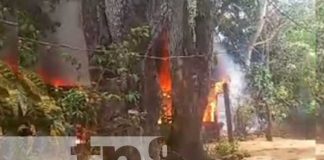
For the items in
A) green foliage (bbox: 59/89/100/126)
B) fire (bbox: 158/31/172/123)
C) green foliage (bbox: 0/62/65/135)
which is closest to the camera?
green foliage (bbox: 0/62/65/135)

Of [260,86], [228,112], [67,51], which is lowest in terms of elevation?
[228,112]

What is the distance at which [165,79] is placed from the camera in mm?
2070

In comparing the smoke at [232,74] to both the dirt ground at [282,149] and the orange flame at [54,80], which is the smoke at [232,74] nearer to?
the dirt ground at [282,149]

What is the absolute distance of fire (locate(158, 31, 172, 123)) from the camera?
2.07m

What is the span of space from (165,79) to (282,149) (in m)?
0.60

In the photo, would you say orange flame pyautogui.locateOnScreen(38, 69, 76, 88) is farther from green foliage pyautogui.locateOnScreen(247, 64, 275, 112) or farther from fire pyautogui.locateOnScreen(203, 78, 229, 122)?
green foliage pyautogui.locateOnScreen(247, 64, 275, 112)

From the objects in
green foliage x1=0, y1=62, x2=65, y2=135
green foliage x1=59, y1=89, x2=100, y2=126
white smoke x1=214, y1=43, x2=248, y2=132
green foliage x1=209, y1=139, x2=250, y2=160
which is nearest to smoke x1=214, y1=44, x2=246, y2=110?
white smoke x1=214, y1=43, x2=248, y2=132

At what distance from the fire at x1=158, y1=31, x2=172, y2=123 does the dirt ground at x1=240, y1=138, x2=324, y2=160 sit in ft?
1.16

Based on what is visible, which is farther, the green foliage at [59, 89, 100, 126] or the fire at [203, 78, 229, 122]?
the fire at [203, 78, 229, 122]

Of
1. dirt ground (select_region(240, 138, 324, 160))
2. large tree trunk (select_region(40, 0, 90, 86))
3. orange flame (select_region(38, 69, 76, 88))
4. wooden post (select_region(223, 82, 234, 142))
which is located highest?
large tree trunk (select_region(40, 0, 90, 86))

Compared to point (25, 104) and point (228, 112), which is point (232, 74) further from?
point (25, 104)

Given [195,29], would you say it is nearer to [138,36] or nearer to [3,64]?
[138,36]

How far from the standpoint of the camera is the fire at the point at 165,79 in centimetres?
207

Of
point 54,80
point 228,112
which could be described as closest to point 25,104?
point 54,80
